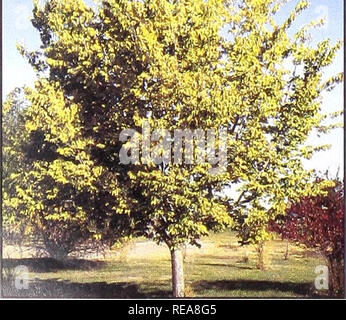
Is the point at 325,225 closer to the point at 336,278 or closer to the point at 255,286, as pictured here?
the point at 336,278

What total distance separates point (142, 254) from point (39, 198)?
1485mm

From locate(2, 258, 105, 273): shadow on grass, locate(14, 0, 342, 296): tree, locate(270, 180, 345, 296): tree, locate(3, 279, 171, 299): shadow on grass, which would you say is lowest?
locate(3, 279, 171, 299): shadow on grass

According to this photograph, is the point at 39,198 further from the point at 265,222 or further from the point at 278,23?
the point at 278,23

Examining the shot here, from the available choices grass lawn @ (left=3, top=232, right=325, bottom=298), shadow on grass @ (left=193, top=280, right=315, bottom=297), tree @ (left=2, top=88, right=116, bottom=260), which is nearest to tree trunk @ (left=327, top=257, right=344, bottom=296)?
grass lawn @ (left=3, top=232, right=325, bottom=298)

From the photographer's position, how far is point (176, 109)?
22.5 ft

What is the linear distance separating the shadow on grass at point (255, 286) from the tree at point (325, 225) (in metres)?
0.36

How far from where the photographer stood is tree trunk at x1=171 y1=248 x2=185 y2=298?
6.98m

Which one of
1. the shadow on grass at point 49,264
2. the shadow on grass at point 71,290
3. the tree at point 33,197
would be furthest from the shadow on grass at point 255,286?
the tree at point 33,197

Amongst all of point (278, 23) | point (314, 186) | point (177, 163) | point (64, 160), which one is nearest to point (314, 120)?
point (314, 186)

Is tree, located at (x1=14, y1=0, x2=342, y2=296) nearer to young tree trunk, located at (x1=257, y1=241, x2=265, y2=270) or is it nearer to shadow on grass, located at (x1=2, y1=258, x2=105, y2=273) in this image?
young tree trunk, located at (x1=257, y1=241, x2=265, y2=270)

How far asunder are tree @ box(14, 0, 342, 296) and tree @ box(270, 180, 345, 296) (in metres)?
0.18

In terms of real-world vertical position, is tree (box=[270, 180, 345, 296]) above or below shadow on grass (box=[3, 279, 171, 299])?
above

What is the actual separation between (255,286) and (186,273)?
885 mm

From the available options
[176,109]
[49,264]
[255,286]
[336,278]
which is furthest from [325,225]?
[49,264]
